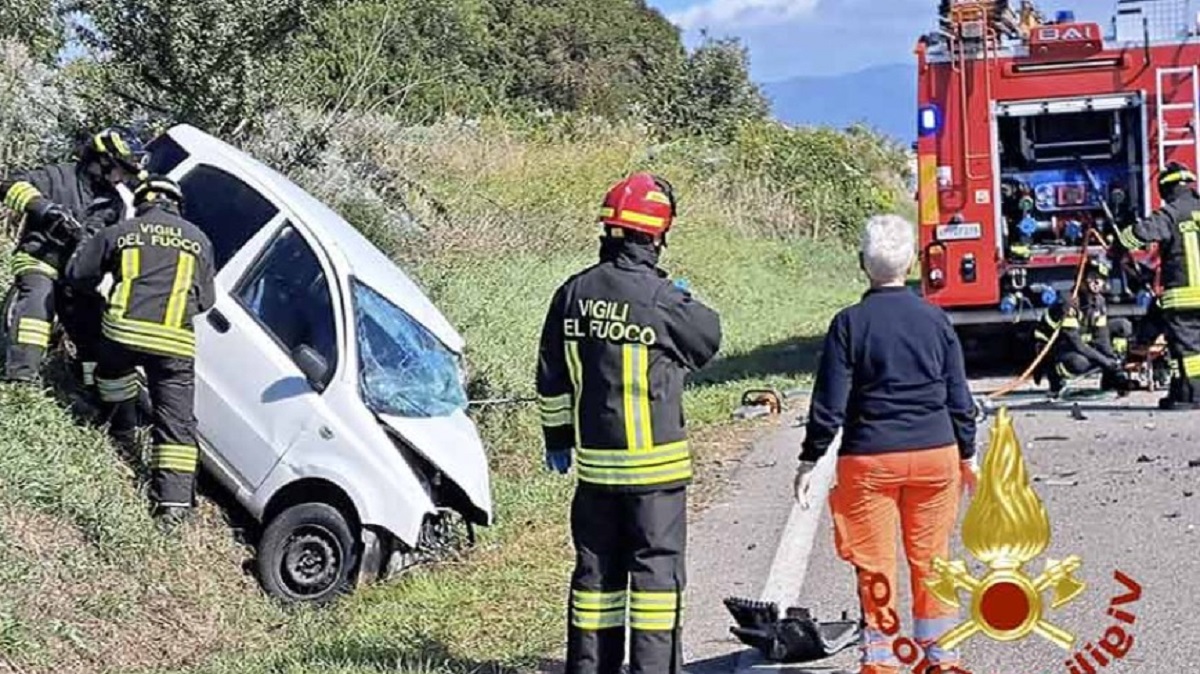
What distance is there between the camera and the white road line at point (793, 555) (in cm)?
718

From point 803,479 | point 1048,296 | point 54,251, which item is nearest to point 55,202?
point 54,251

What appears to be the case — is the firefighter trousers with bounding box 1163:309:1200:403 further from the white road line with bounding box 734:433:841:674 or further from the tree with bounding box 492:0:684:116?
the tree with bounding box 492:0:684:116

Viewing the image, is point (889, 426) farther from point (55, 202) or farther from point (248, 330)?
point (55, 202)

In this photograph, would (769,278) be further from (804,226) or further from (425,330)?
(425,330)

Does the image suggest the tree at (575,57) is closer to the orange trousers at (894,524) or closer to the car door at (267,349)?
the car door at (267,349)

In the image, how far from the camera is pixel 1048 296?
14094 mm

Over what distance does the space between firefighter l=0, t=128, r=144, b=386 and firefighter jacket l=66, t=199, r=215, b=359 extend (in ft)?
0.88

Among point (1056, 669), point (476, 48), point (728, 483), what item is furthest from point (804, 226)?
point (1056, 669)

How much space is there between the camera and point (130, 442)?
8.30m

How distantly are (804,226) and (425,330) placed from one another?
21.5 meters

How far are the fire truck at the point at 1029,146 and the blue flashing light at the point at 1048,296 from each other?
0.02 m

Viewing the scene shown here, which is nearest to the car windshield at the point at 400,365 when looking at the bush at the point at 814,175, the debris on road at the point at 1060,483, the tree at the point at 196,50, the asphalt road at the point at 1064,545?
the asphalt road at the point at 1064,545

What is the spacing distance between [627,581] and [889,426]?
A: 1.01 metres

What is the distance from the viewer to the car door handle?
8.04 m
